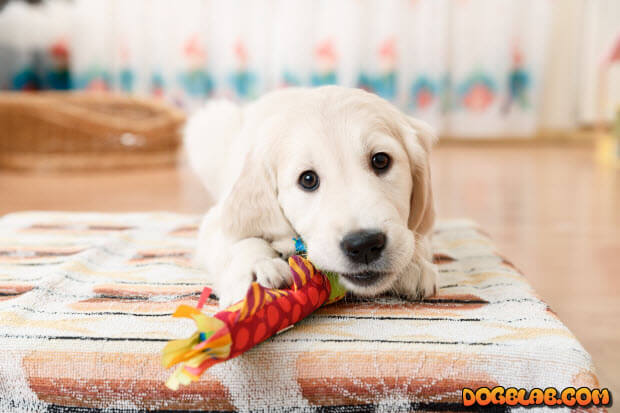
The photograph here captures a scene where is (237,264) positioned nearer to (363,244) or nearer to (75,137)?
(363,244)

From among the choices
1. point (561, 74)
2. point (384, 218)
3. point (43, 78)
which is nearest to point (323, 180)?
point (384, 218)

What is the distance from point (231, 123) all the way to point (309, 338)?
1.17 m

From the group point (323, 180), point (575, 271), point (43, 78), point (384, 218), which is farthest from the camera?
point (43, 78)

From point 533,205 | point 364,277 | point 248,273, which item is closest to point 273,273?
point 248,273

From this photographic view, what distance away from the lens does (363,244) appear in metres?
1.04

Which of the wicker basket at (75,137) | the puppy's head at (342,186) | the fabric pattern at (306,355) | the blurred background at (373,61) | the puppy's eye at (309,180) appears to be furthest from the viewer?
the blurred background at (373,61)

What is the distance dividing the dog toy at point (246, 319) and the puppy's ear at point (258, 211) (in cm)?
16

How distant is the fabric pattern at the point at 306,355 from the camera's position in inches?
37.2

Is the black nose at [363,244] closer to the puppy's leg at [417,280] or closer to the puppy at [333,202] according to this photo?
the puppy at [333,202]

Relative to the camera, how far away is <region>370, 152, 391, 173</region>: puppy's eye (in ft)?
3.97

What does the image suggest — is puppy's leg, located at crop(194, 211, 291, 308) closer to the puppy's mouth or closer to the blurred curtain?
the puppy's mouth

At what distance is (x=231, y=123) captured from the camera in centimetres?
203

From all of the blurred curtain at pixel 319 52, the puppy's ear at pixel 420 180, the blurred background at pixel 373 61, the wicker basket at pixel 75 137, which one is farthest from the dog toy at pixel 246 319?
the blurred curtain at pixel 319 52

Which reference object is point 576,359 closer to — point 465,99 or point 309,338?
point 309,338
